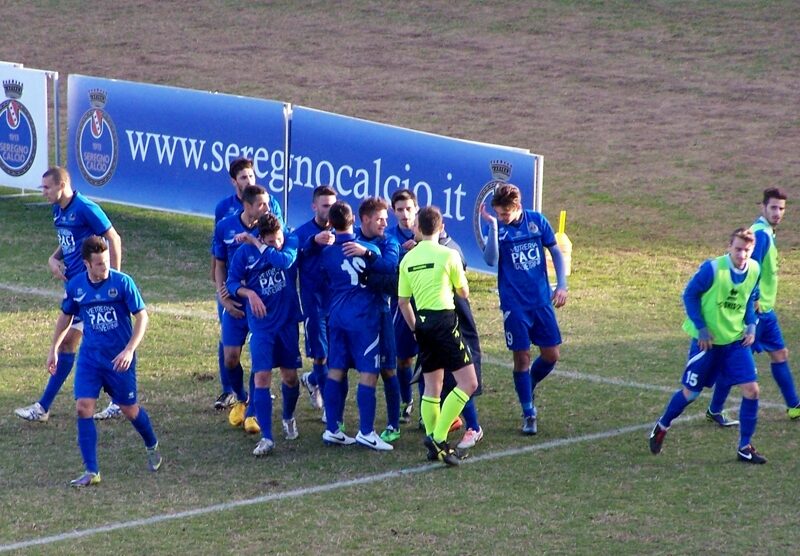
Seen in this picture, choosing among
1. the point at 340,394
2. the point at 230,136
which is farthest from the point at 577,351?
the point at 230,136

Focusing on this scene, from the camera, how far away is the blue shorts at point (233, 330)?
10.2 metres

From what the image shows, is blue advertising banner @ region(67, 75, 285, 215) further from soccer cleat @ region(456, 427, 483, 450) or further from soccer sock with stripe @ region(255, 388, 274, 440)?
soccer cleat @ region(456, 427, 483, 450)

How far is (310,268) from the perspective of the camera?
997cm

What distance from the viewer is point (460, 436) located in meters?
10.0

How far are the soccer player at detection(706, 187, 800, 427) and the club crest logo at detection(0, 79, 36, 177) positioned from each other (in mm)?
12236

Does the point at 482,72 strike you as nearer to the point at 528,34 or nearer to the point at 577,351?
the point at 528,34

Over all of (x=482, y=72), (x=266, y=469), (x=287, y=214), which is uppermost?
(x=482, y=72)

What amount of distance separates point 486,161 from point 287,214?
10.2ft

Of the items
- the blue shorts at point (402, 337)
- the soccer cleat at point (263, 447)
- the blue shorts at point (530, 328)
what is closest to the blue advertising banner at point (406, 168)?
the blue shorts at point (530, 328)

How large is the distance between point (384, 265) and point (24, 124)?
11432 mm

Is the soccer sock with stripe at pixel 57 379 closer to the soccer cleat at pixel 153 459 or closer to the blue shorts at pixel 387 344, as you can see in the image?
the soccer cleat at pixel 153 459

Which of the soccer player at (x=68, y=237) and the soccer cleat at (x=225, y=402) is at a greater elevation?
the soccer player at (x=68, y=237)

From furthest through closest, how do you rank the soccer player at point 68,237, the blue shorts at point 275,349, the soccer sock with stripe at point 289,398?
the soccer player at point 68,237 → the soccer sock with stripe at point 289,398 → the blue shorts at point 275,349

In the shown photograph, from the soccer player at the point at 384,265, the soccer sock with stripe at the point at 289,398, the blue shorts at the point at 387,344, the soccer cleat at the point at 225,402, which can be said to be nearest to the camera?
the soccer player at the point at 384,265
